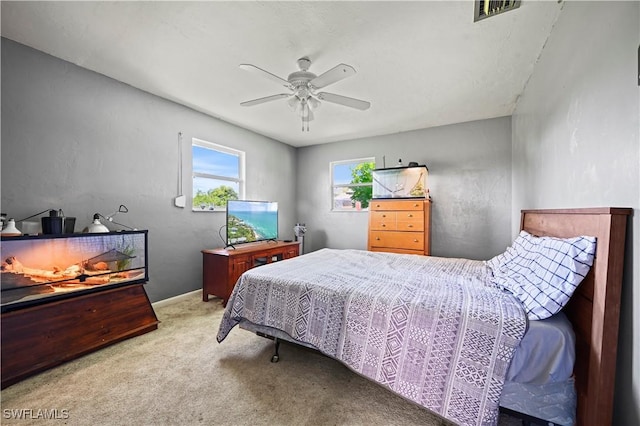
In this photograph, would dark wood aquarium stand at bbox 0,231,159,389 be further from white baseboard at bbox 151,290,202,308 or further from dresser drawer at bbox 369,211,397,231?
dresser drawer at bbox 369,211,397,231

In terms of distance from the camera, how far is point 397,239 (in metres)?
3.96

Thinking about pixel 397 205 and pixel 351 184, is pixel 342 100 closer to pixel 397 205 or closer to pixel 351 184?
pixel 397 205

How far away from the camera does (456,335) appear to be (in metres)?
1.27

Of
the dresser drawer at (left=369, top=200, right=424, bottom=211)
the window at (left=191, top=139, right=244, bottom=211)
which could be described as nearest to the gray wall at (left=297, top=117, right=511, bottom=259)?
the dresser drawer at (left=369, top=200, right=424, bottom=211)

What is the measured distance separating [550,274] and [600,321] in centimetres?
28

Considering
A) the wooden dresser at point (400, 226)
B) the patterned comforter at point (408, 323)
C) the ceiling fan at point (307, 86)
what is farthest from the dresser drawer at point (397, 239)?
the ceiling fan at point (307, 86)

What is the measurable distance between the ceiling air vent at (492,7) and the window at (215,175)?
338 centimetres

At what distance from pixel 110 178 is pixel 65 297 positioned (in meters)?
1.28

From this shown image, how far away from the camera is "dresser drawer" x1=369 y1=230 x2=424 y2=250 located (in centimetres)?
382

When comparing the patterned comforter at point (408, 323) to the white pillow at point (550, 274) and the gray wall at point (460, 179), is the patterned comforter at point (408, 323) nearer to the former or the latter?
the white pillow at point (550, 274)

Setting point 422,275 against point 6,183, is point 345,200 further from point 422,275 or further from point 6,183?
→ point 6,183

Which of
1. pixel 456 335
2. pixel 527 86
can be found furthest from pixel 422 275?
pixel 527 86

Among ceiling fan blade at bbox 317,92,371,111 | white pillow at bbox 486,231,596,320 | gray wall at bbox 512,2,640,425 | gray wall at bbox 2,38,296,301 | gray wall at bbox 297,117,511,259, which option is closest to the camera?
gray wall at bbox 512,2,640,425

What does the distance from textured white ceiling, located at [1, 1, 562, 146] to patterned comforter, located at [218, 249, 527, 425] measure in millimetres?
1888
